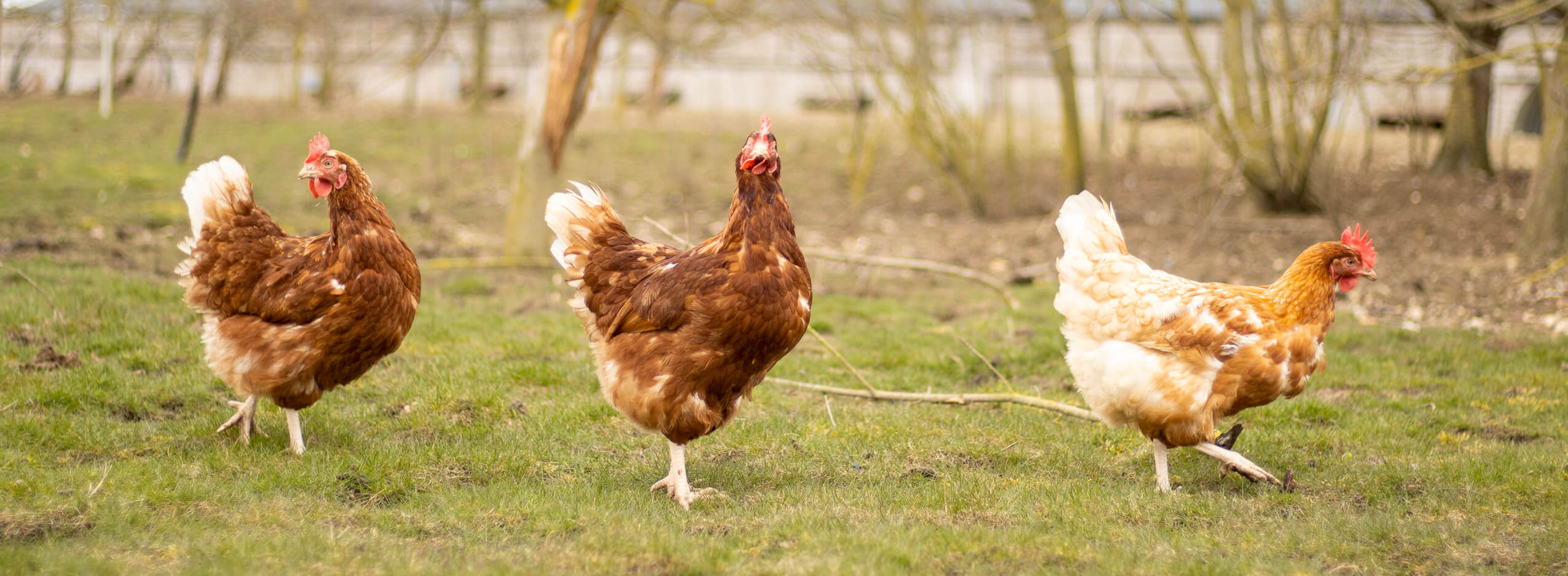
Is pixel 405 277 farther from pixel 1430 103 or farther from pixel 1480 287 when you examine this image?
pixel 1430 103

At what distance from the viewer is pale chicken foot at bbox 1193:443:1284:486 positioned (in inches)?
210

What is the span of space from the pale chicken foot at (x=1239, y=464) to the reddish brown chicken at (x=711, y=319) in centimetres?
220

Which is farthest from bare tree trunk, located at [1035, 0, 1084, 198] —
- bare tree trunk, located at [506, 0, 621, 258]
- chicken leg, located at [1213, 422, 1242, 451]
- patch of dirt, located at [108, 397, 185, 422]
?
patch of dirt, located at [108, 397, 185, 422]

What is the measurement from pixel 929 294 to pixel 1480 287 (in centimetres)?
525

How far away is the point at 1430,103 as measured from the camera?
78.6 feet

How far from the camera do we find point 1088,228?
19.3ft

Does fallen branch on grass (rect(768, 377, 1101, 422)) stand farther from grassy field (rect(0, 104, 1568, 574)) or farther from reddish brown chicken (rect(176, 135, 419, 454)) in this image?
reddish brown chicken (rect(176, 135, 419, 454))

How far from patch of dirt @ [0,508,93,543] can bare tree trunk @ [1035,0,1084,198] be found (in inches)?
443

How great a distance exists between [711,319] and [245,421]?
282 cm

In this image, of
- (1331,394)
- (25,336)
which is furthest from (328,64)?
(1331,394)

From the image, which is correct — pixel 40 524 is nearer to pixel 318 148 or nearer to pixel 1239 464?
pixel 318 148

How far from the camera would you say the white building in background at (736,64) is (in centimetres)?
1767

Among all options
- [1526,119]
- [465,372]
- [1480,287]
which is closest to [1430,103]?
[1526,119]

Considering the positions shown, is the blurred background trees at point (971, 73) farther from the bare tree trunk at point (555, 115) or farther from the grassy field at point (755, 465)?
Result: the grassy field at point (755, 465)
